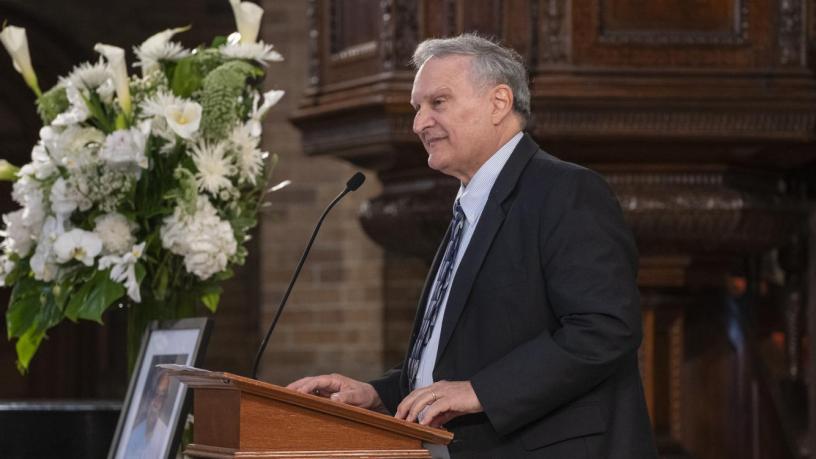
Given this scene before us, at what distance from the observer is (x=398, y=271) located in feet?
23.0

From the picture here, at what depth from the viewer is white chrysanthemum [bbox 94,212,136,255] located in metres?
3.45

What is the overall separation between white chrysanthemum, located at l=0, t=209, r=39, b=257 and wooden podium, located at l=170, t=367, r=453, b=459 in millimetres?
1354

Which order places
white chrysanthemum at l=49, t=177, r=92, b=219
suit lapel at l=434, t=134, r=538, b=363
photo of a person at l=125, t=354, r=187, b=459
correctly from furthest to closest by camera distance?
white chrysanthemum at l=49, t=177, r=92, b=219 < photo of a person at l=125, t=354, r=187, b=459 < suit lapel at l=434, t=134, r=538, b=363

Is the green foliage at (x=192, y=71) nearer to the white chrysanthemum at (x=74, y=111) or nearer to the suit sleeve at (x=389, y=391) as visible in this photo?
the white chrysanthemum at (x=74, y=111)

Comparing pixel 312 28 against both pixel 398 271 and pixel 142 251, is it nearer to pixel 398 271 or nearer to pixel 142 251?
pixel 142 251

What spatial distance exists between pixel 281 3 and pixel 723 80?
3502mm

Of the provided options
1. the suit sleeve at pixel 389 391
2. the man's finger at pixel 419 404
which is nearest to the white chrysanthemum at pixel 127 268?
the suit sleeve at pixel 389 391

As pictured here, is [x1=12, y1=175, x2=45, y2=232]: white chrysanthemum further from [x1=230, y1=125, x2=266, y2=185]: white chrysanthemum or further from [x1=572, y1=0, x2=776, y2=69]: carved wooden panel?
[x1=572, y1=0, x2=776, y2=69]: carved wooden panel

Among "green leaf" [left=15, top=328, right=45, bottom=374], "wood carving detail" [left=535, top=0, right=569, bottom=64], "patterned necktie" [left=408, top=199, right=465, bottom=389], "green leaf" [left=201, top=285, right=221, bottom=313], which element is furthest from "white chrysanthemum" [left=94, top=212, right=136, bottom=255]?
"wood carving detail" [left=535, top=0, right=569, bottom=64]

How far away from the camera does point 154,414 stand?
3.01m

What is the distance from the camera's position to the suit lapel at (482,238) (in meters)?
2.68

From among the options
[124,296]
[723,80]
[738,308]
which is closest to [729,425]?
[738,308]

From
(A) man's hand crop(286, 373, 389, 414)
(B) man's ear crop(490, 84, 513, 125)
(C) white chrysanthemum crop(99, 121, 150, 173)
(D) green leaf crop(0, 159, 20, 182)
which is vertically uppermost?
(B) man's ear crop(490, 84, 513, 125)

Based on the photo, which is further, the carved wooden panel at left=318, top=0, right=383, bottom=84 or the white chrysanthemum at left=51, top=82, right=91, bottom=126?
the carved wooden panel at left=318, top=0, right=383, bottom=84
